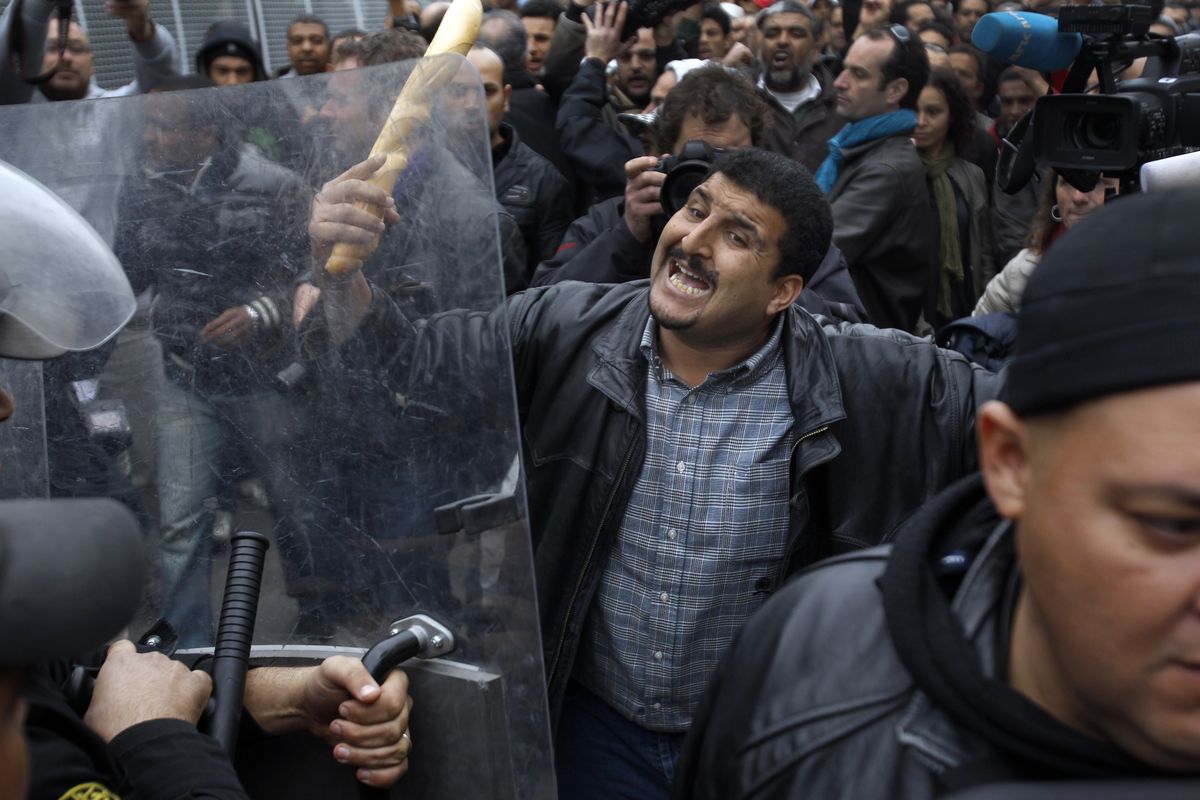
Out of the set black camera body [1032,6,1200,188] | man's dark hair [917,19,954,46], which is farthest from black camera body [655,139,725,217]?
man's dark hair [917,19,954,46]

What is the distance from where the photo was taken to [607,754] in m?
2.58

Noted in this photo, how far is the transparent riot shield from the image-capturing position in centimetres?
175

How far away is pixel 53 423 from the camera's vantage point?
194 cm

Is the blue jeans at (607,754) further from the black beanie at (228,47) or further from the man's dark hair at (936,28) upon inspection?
the man's dark hair at (936,28)

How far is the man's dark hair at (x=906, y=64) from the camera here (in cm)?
455

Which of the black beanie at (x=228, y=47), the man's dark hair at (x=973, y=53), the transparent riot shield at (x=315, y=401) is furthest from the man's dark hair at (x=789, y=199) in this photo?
the man's dark hair at (x=973, y=53)

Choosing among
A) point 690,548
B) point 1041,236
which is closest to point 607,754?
point 690,548

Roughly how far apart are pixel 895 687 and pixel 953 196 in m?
4.17

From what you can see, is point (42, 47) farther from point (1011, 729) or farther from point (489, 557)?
point (1011, 729)

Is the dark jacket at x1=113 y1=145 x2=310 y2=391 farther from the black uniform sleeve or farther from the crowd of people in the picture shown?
the black uniform sleeve

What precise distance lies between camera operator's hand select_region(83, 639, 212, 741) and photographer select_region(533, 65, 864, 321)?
68.8 inches

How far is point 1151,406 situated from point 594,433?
5.25 feet

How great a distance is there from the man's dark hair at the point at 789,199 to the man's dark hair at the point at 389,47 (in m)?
→ 1.62

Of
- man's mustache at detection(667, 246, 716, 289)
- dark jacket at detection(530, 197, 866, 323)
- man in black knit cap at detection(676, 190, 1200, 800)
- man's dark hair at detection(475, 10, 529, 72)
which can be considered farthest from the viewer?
man's dark hair at detection(475, 10, 529, 72)
